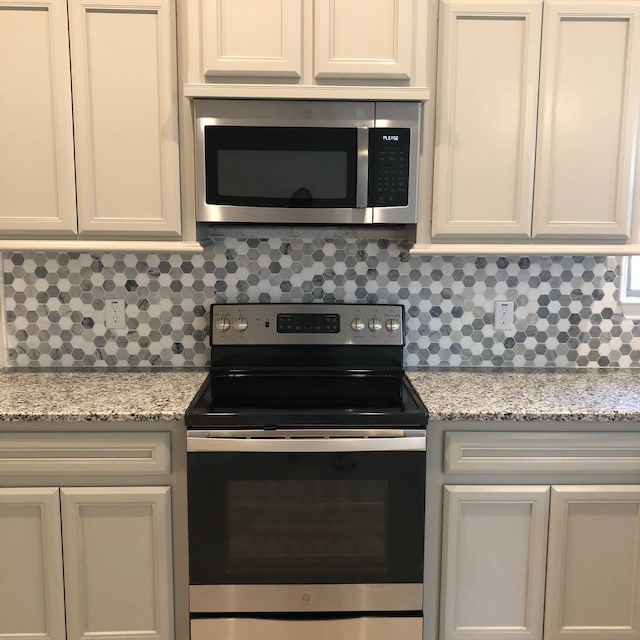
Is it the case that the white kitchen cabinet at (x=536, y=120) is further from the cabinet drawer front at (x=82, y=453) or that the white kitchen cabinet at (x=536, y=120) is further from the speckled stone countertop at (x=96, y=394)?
the cabinet drawer front at (x=82, y=453)

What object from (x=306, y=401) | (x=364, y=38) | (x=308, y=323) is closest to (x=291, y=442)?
(x=306, y=401)

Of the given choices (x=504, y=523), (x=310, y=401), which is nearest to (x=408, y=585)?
(x=504, y=523)

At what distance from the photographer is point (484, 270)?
7.82 ft

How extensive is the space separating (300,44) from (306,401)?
1094 millimetres

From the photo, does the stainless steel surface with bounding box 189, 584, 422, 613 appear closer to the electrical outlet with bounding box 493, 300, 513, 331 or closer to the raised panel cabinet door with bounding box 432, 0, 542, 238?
the electrical outlet with bounding box 493, 300, 513, 331

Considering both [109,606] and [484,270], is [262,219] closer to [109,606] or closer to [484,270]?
[484,270]

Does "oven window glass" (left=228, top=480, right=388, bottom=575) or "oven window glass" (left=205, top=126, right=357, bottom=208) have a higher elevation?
"oven window glass" (left=205, top=126, right=357, bottom=208)

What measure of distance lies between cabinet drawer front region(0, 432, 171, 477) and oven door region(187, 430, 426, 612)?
0.12 m

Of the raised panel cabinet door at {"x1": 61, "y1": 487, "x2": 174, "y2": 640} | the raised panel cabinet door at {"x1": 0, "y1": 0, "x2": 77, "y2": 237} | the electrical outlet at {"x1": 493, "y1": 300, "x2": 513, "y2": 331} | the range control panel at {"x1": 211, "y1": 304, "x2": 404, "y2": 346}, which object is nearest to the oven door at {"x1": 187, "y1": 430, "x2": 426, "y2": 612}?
the raised panel cabinet door at {"x1": 61, "y1": 487, "x2": 174, "y2": 640}

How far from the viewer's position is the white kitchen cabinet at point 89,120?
6.33ft

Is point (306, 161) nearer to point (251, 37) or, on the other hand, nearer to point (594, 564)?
point (251, 37)

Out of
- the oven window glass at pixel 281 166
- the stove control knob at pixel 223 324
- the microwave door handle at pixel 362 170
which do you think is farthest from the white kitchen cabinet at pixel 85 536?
the microwave door handle at pixel 362 170

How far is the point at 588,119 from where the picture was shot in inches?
79.1

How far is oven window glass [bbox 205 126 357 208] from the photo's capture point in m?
1.97
